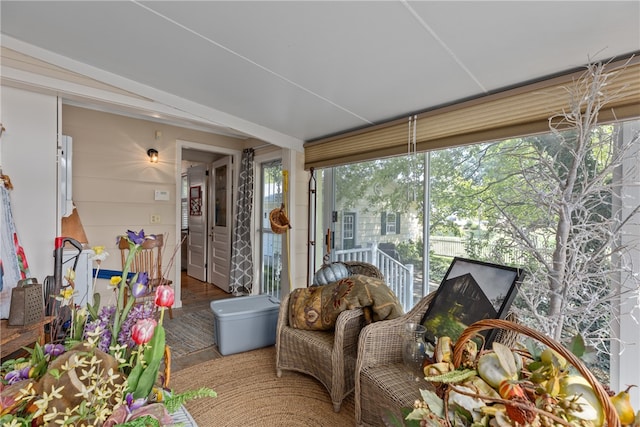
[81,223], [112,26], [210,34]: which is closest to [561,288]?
[210,34]

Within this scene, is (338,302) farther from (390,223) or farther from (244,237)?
(244,237)

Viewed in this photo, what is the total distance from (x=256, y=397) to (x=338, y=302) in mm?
857

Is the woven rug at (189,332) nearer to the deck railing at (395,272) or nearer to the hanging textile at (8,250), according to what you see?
the hanging textile at (8,250)

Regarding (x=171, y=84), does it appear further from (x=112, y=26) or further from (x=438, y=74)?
(x=438, y=74)

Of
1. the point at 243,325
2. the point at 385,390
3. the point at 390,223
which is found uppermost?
the point at 390,223

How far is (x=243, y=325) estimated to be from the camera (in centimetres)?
271

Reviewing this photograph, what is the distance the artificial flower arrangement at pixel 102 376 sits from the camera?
1.94ft

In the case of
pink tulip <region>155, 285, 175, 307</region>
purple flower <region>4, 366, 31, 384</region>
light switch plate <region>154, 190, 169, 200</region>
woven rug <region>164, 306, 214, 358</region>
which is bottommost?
woven rug <region>164, 306, 214, 358</region>

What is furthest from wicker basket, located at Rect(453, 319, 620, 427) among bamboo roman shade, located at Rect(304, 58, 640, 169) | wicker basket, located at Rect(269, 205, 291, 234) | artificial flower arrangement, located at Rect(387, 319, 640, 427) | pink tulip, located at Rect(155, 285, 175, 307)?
wicker basket, located at Rect(269, 205, 291, 234)

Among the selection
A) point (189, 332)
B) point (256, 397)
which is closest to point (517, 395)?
point (256, 397)

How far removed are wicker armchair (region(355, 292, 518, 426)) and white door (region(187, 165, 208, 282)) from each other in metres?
4.34

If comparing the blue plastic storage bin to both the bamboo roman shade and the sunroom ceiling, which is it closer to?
the bamboo roman shade

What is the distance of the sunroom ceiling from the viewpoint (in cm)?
135

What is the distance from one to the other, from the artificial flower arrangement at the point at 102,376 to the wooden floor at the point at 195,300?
6.37 feet
